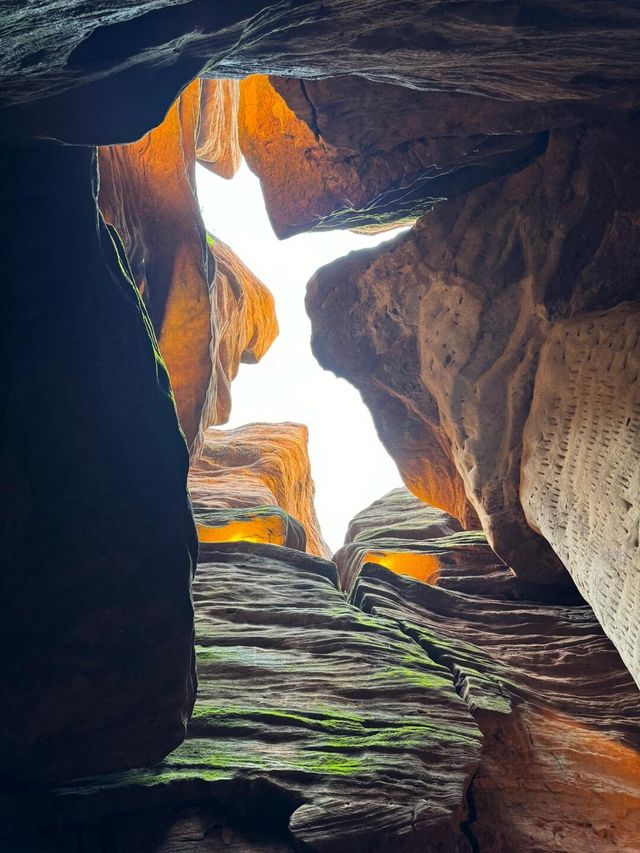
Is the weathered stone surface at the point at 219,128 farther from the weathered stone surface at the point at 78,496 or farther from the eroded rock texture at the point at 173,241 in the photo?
the weathered stone surface at the point at 78,496

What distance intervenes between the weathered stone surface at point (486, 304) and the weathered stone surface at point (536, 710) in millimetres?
1229

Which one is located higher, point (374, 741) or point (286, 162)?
point (286, 162)

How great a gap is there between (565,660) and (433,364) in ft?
16.4

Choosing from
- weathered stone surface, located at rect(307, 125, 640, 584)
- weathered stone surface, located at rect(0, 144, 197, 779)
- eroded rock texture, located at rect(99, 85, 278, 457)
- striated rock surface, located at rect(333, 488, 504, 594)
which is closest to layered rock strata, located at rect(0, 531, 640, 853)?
weathered stone surface, located at rect(0, 144, 197, 779)

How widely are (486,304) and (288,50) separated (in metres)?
5.00

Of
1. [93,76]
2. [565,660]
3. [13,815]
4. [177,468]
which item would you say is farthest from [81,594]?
[565,660]

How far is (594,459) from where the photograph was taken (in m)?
7.75

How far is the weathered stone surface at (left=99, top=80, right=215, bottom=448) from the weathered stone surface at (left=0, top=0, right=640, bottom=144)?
18.9 ft

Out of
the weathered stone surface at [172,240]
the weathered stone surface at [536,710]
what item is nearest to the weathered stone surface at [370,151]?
the weathered stone surface at [172,240]

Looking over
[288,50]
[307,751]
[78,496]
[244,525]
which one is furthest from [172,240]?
[307,751]

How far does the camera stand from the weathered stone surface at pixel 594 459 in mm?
6984

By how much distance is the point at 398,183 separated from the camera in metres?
9.60

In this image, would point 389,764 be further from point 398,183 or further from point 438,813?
point 398,183

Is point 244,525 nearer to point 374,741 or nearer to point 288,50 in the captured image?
point 374,741
